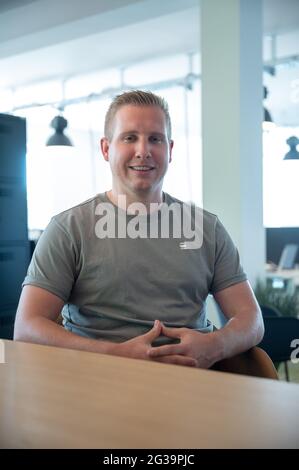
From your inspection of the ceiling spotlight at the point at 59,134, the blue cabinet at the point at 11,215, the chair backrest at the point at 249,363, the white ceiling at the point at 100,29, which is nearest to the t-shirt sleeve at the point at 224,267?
the chair backrest at the point at 249,363

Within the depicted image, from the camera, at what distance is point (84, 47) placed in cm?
617

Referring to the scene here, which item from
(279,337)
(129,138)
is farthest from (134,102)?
(279,337)

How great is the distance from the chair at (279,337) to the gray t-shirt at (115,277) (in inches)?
46.4

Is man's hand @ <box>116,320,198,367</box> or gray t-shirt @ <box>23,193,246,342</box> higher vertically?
gray t-shirt @ <box>23,193,246,342</box>

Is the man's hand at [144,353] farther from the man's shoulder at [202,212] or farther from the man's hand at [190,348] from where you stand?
the man's shoulder at [202,212]

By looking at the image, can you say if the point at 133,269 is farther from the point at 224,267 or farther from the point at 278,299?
the point at 278,299

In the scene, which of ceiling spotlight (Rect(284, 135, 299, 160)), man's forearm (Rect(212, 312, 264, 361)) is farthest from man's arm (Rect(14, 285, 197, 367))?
ceiling spotlight (Rect(284, 135, 299, 160))

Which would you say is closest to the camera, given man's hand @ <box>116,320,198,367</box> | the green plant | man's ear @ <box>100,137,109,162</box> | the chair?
man's hand @ <box>116,320,198,367</box>

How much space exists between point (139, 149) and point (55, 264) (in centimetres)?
44

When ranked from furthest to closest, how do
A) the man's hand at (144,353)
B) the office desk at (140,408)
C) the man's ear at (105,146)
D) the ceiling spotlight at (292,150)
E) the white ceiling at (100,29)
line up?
the ceiling spotlight at (292,150), the white ceiling at (100,29), the man's ear at (105,146), the man's hand at (144,353), the office desk at (140,408)

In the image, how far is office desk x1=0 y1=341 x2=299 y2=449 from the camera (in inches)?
25.4

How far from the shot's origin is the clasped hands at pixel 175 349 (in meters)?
1.38

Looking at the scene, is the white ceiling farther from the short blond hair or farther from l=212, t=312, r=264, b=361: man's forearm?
l=212, t=312, r=264, b=361: man's forearm

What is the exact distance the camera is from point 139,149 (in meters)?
1.72
